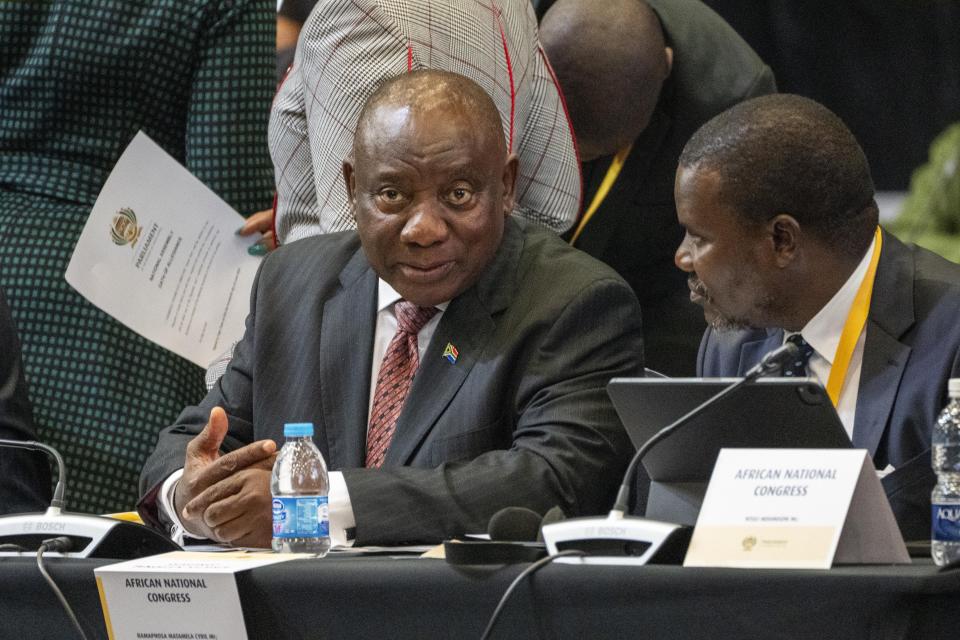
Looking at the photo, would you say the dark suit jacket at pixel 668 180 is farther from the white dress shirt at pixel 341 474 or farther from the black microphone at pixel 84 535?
the black microphone at pixel 84 535

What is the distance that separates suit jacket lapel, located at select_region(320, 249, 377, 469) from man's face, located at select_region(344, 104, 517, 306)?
123mm

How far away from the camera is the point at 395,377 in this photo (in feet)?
9.07

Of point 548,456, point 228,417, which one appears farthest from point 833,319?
point 228,417

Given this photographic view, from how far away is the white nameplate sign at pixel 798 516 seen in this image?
1.72 metres

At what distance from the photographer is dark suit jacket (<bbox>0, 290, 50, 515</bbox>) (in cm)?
297

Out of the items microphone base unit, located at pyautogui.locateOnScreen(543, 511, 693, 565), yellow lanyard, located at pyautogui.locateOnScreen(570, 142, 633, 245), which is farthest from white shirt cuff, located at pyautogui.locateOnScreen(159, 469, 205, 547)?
yellow lanyard, located at pyautogui.locateOnScreen(570, 142, 633, 245)

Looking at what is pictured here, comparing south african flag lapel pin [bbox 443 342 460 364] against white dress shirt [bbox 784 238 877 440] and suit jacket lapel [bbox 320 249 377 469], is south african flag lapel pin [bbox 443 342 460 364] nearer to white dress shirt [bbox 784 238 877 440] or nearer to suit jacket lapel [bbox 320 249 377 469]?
suit jacket lapel [bbox 320 249 377 469]

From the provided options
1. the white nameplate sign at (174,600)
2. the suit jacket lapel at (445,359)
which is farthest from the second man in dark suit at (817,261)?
the white nameplate sign at (174,600)

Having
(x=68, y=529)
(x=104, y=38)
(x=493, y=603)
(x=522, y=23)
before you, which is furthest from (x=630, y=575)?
(x=104, y=38)

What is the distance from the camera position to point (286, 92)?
3.29m

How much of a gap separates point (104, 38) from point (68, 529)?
1.69m

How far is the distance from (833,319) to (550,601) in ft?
3.21

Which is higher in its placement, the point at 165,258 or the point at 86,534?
the point at 165,258

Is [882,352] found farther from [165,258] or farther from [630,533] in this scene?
[165,258]
